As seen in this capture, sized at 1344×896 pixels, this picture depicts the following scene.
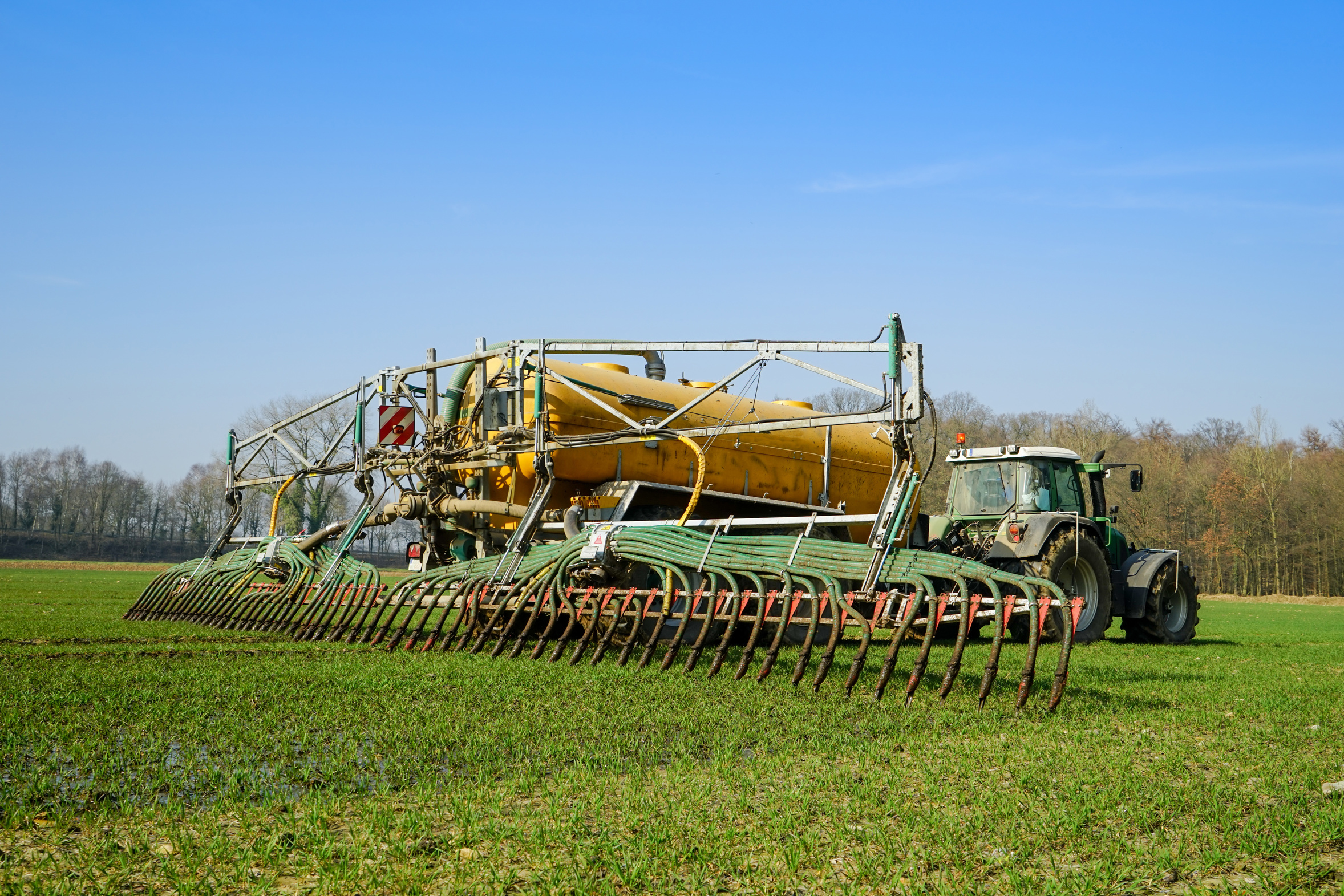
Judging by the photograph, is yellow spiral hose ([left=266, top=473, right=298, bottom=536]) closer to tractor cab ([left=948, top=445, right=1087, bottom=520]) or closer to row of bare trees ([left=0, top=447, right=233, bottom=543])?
tractor cab ([left=948, top=445, right=1087, bottom=520])

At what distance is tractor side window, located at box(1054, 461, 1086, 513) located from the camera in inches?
534

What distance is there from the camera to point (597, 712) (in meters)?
6.20

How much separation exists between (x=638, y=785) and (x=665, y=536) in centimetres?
526

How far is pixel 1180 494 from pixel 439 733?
46025 millimetres

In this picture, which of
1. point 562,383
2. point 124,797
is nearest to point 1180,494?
point 562,383

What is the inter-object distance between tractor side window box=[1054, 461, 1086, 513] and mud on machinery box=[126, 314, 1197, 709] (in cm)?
5

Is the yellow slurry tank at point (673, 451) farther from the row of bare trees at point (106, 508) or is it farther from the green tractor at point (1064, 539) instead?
the row of bare trees at point (106, 508)

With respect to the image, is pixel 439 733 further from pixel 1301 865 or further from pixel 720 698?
pixel 1301 865

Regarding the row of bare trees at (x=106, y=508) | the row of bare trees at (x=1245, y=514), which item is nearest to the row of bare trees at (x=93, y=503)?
the row of bare trees at (x=106, y=508)

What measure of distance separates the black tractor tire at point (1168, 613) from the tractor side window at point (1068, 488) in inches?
51.1

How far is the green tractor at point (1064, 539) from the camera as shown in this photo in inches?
493

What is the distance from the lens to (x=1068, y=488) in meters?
13.7

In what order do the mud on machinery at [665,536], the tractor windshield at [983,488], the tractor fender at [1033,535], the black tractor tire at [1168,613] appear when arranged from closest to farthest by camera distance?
the mud on machinery at [665,536], the tractor fender at [1033,535], the black tractor tire at [1168,613], the tractor windshield at [983,488]

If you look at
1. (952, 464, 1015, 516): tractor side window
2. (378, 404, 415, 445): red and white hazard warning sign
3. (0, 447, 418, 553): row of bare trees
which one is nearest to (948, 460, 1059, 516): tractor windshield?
(952, 464, 1015, 516): tractor side window
